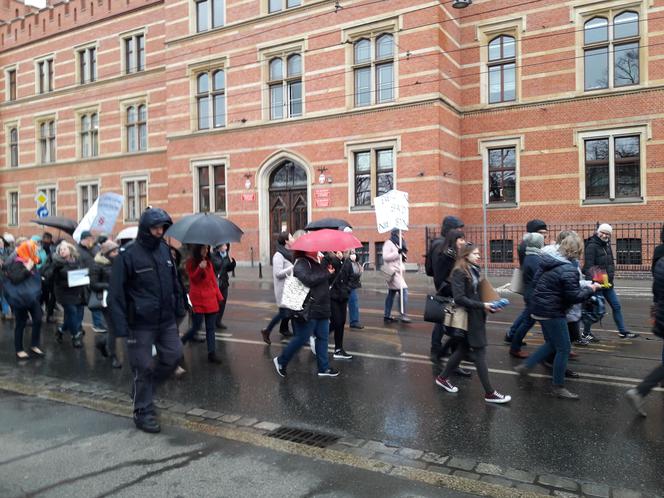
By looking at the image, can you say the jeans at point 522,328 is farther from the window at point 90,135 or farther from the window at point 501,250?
the window at point 90,135

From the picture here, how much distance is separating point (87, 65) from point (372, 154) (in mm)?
19337

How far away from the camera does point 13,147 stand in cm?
3534

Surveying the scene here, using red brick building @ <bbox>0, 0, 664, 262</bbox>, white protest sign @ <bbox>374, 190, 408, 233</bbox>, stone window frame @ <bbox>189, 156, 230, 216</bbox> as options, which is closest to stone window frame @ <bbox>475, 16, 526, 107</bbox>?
red brick building @ <bbox>0, 0, 664, 262</bbox>

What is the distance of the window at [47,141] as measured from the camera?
109 ft

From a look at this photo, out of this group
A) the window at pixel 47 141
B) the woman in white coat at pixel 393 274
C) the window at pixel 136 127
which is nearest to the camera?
the woman in white coat at pixel 393 274

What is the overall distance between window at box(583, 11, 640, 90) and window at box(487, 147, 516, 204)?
3.58 meters

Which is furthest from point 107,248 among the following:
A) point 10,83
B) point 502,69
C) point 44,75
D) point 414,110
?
point 10,83

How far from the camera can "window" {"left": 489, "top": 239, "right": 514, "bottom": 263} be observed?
68.9 feet

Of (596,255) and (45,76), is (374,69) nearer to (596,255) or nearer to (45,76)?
(596,255)

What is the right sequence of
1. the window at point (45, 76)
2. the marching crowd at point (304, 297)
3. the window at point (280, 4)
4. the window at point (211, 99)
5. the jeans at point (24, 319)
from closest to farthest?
1. the marching crowd at point (304, 297)
2. the jeans at point (24, 319)
3. the window at point (280, 4)
4. the window at point (211, 99)
5. the window at point (45, 76)

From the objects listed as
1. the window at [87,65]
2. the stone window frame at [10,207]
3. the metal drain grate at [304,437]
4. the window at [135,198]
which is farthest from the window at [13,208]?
the metal drain grate at [304,437]

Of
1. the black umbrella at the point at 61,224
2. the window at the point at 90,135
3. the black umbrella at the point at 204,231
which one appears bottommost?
the black umbrella at the point at 204,231

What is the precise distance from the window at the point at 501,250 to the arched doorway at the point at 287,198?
7713mm

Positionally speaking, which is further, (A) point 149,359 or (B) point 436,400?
(B) point 436,400
